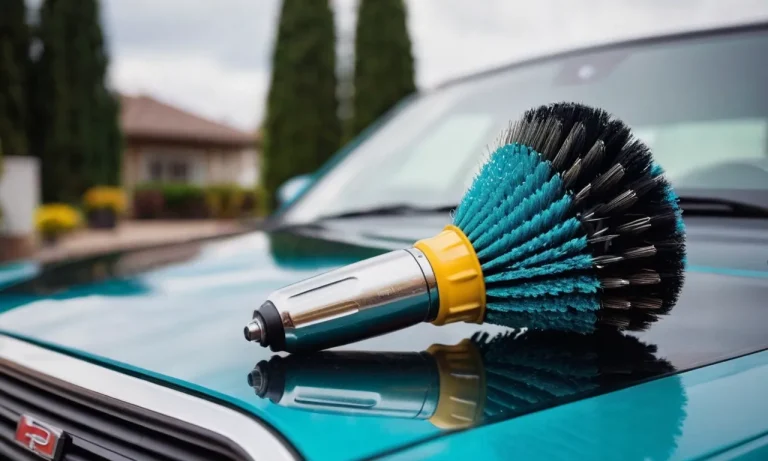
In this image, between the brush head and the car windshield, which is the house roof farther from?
the brush head

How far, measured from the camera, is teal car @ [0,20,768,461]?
0.79 m

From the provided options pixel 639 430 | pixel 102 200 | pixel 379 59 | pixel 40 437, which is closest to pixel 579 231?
pixel 639 430

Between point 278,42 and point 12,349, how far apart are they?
18.9 meters

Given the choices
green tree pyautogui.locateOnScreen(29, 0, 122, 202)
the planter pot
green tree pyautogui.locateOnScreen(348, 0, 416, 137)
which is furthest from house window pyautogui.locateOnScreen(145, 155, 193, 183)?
green tree pyautogui.locateOnScreen(348, 0, 416, 137)

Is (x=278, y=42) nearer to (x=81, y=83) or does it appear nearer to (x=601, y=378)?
(x=81, y=83)

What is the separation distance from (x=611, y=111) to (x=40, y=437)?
1624 mm

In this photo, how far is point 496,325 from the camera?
1062 mm

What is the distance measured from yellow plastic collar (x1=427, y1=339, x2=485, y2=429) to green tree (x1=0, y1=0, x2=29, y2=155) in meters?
14.8

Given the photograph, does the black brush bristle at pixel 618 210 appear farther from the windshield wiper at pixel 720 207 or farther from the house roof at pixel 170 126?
the house roof at pixel 170 126

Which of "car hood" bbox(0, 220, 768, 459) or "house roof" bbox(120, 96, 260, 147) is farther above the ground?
"house roof" bbox(120, 96, 260, 147)

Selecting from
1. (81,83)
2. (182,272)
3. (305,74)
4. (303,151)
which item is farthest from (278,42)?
(182,272)

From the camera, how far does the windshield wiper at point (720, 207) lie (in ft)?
5.18

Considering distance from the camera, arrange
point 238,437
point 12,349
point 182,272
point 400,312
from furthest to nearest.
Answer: point 182,272 → point 12,349 → point 400,312 → point 238,437

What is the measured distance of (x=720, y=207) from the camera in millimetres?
1623
